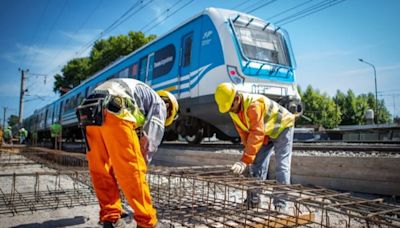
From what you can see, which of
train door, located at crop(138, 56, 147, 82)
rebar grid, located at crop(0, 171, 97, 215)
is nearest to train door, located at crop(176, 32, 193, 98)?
train door, located at crop(138, 56, 147, 82)

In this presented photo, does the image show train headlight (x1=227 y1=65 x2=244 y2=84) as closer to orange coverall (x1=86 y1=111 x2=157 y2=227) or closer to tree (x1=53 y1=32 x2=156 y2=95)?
orange coverall (x1=86 y1=111 x2=157 y2=227)

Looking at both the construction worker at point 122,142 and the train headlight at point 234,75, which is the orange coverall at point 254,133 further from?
the train headlight at point 234,75

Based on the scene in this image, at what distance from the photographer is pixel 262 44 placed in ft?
24.6

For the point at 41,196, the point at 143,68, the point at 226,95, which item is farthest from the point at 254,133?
the point at 143,68

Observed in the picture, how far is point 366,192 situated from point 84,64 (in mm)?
34721

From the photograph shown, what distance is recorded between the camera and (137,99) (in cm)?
257

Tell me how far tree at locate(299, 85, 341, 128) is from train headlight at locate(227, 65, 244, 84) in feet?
146

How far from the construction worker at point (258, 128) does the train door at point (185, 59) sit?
4.34 m

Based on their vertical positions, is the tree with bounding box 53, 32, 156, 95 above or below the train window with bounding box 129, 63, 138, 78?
above

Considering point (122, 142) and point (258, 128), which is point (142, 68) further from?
point (122, 142)

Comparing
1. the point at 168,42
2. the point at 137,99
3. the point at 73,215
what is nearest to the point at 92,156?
the point at 137,99

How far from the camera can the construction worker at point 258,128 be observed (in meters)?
3.04

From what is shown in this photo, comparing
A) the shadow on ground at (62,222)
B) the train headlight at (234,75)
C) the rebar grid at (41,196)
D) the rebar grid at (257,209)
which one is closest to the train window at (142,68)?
the train headlight at (234,75)

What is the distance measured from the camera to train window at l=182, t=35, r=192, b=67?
7.83 meters
